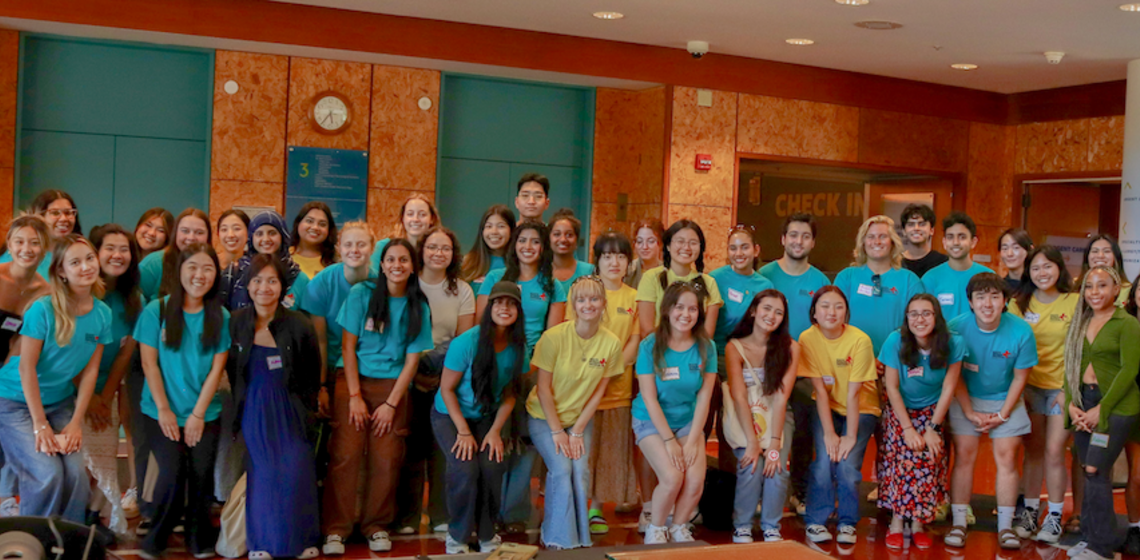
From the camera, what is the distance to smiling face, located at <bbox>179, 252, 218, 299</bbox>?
409cm

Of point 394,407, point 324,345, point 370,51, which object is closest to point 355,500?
point 394,407

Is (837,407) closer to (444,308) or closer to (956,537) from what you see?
(956,537)

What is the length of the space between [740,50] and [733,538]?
17.1 ft

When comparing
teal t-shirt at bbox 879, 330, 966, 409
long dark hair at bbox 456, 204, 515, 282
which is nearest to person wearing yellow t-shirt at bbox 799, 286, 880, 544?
teal t-shirt at bbox 879, 330, 966, 409

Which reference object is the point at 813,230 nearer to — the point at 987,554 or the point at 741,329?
the point at 741,329

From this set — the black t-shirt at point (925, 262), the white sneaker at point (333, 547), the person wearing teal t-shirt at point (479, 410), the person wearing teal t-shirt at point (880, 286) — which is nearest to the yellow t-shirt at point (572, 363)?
the person wearing teal t-shirt at point (479, 410)

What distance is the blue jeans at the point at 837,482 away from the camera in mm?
4812

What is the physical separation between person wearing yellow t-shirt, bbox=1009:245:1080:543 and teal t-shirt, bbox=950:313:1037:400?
0.71ft

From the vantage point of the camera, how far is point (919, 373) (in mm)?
4801

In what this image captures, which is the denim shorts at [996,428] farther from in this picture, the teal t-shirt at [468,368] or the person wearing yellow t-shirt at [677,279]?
the teal t-shirt at [468,368]

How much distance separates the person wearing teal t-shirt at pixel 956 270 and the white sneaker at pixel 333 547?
341 cm

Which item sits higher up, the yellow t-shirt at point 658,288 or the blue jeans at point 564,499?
the yellow t-shirt at point 658,288

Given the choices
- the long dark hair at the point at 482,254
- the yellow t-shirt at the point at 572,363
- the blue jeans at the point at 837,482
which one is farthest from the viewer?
the long dark hair at the point at 482,254

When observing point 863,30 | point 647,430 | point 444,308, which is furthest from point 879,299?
point 863,30
